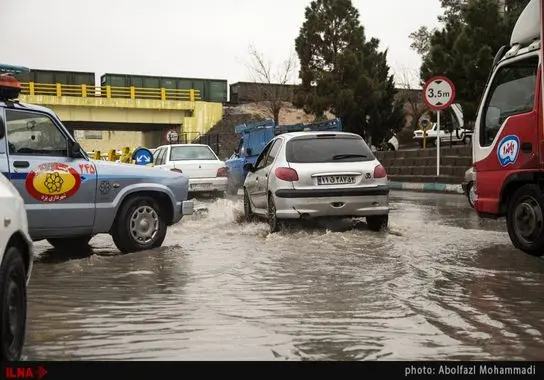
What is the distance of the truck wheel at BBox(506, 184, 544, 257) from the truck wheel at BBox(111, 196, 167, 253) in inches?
166

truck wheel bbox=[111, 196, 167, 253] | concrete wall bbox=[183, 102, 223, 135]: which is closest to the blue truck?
truck wheel bbox=[111, 196, 167, 253]

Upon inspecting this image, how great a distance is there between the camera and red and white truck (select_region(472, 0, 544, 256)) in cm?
713

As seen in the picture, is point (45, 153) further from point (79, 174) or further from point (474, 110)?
point (474, 110)

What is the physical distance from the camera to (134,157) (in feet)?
52.5

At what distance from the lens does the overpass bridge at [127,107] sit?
5169 centimetres

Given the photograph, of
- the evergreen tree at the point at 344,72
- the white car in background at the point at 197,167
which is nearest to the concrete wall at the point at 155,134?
the evergreen tree at the point at 344,72

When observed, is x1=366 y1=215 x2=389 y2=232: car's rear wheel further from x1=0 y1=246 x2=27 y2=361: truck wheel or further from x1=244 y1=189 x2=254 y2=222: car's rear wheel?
x1=0 y1=246 x2=27 y2=361: truck wheel

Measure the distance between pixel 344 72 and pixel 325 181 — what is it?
26194mm

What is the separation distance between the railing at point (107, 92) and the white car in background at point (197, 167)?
3623 centimetres

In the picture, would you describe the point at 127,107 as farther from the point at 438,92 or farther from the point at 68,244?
the point at 68,244

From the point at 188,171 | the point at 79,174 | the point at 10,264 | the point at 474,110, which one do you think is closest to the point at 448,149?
the point at 474,110

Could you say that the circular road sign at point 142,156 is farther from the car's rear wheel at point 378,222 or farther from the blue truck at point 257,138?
the car's rear wheel at point 378,222

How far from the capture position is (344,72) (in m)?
34.4

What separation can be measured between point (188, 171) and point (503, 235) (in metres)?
9.24
